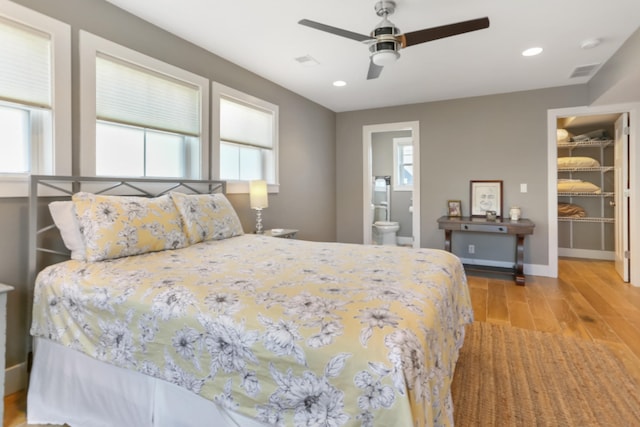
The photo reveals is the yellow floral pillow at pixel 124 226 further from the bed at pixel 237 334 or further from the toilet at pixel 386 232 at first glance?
the toilet at pixel 386 232

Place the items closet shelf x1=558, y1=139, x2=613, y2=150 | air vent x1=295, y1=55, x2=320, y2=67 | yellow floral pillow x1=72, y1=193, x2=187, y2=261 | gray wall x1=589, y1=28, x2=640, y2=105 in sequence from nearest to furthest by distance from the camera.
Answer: yellow floral pillow x1=72, y1=193, x2=187, y2=261, gray wall x1=589, y1=28, x2=640, y2=105, air vent x1=295, y1=55, x2=320, y2=67, closet shelf x1=558, y1=139, x2=613, y2=150

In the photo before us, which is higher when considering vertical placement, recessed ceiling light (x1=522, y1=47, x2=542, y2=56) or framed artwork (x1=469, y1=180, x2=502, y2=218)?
recessed ceiling light (x1=522, y1=47, x2=542, y2=56)

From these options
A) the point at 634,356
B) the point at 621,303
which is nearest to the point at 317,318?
the point at 634,356

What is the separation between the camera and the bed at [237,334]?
1.00 meters

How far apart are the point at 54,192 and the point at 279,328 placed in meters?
1.90

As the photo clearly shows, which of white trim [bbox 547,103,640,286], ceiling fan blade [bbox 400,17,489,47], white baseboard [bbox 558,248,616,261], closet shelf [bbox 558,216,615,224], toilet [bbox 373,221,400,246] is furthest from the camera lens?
toilet [bbox 373,221,400,246]

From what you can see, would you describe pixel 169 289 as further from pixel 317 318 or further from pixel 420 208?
pixel 420 208

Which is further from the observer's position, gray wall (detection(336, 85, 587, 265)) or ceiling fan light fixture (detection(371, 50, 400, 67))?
gray wall (detection(336, 85, 587, 265))

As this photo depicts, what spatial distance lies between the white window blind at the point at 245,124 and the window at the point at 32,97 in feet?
4.80

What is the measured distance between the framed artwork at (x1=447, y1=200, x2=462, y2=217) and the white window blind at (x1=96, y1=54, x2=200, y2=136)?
3614 millimetres

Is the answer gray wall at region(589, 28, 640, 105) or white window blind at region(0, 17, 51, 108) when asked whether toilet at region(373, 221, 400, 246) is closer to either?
gray wall at region(589, 28, 640, 105)

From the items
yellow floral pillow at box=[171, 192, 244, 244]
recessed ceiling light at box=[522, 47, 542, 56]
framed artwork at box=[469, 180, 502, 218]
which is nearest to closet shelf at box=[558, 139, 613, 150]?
framed artwork at box=[469, 180, 502, 218]

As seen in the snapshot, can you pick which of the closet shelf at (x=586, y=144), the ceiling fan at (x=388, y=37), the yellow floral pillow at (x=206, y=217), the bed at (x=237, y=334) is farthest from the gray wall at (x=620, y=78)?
the yellow floral pillow at (x=206, y=217)

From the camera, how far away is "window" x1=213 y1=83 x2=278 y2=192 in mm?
3426
